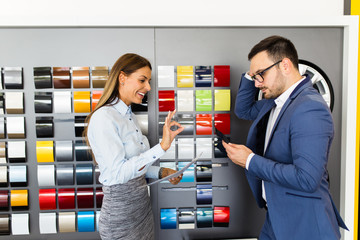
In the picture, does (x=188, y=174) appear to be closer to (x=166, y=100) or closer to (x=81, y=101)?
(x=166, y=100)

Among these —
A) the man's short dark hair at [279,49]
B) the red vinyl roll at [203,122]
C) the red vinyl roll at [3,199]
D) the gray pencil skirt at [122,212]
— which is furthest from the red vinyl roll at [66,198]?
the man's short dark hair at [279,49]

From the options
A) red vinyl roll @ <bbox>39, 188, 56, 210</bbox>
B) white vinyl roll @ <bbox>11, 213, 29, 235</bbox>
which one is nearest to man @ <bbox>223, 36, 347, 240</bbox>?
red vinyl roll @ <bbox>39, 188, 56, 210</bbox>

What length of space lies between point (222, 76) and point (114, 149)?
1.03 metres

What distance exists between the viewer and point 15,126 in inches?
68.4

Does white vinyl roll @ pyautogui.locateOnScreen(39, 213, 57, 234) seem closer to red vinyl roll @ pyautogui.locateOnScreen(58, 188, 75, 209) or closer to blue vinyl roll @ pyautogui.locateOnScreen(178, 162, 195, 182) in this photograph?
red vinyl roll @ pyautogui.locateOnScreen(58, 188, 75, 209)

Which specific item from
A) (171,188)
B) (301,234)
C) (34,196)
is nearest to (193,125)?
(171,188)

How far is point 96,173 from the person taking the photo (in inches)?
70.2

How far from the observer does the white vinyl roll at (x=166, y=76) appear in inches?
69.9

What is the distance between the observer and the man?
1035 millimetres

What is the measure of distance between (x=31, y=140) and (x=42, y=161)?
182 mm

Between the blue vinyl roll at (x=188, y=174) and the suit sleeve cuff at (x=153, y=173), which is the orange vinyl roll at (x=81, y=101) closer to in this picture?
the suit sleeve cuff at (x=153, y=173)

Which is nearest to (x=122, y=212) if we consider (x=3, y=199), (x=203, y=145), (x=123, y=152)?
(x=123, y=152)

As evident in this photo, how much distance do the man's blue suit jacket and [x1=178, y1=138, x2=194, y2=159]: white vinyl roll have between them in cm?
70
